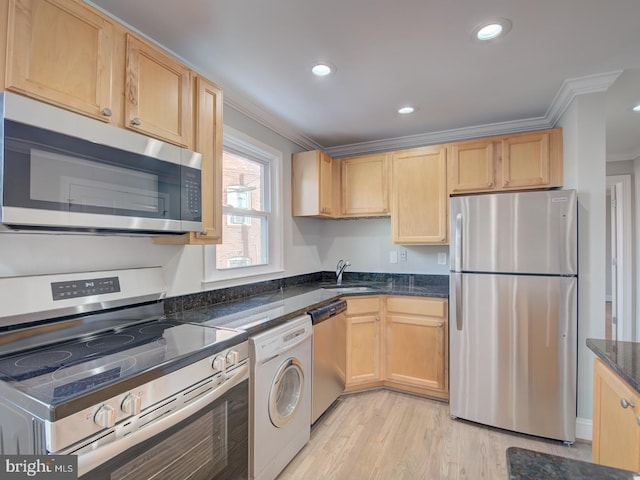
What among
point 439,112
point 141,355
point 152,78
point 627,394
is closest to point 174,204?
point 152,78

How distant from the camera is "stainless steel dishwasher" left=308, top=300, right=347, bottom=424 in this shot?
2246mm

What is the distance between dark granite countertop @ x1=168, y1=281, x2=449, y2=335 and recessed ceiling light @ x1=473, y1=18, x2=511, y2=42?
1.84m

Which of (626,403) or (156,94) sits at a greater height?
(156,94)

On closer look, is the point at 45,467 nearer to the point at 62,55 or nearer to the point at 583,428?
the point at 62,55

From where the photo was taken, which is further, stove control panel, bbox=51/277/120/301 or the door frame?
the door frame

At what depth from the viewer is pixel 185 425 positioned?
122cm

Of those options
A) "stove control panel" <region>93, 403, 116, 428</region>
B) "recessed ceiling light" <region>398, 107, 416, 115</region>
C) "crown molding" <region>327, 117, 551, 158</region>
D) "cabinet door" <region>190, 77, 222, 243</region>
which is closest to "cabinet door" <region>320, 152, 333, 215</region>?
"crown molding" <region>327, 117, 551, 158</region>

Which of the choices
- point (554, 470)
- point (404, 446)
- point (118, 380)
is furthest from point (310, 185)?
point (554, 470)

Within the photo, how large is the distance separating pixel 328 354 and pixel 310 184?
160 cm

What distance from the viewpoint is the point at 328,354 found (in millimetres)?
2418

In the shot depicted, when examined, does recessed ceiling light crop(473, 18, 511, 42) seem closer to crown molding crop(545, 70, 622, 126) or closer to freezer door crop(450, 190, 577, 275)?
crown molding crop(545, 70, 622, 126)

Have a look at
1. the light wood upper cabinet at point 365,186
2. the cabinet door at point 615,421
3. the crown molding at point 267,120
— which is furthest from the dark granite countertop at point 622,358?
the crown molding at point 267,120

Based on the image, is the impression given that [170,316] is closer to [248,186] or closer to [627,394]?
[248,186]

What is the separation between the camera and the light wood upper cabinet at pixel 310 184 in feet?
10.3
